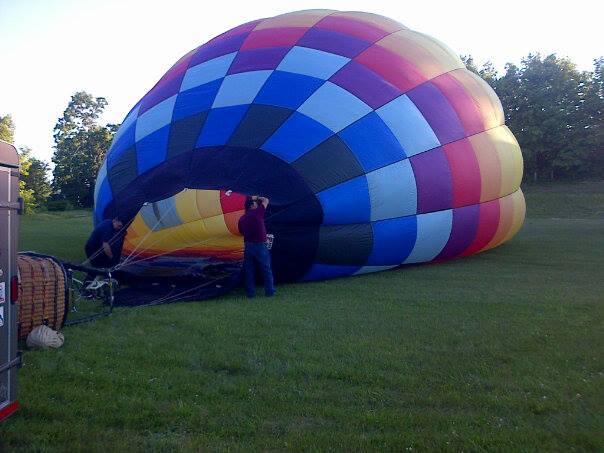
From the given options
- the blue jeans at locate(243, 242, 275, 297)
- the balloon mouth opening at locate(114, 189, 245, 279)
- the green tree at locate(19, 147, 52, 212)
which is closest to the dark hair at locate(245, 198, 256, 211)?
the blue jeans at locate(243, 242, 275, 297)

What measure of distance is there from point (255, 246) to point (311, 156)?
1.33 metres

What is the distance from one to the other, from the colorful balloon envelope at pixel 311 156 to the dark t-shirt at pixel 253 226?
0.23 meters

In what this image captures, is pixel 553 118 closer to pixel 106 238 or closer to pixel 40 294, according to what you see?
pixel 106 238

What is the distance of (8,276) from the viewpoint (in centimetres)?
317

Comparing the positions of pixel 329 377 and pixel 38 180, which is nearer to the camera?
pixel 329 377

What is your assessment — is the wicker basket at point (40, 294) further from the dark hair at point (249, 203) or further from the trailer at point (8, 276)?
the dark hair at point (249, 203)

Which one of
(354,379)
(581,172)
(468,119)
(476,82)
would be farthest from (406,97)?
(581,172)

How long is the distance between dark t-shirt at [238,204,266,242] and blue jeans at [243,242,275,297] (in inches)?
2.9

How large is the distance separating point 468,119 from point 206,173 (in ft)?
12.9

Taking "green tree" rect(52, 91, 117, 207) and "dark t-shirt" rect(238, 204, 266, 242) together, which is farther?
"green tree" rect(52, 91, 117, 207)

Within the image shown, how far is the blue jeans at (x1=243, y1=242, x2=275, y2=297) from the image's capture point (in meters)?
6.89

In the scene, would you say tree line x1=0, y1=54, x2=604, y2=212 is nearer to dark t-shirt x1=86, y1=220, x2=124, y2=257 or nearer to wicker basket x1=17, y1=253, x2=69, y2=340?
dark t-shirt x1=86, y1=220, x2=124, y2=257

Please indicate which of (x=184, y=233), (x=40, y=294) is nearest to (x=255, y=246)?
(x=184, y=233)

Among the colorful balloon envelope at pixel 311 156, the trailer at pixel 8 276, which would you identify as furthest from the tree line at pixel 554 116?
the trailer at pixel 8 276
